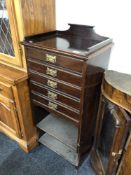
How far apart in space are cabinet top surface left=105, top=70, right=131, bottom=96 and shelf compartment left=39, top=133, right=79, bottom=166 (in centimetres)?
76

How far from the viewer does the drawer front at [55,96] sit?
108 cm

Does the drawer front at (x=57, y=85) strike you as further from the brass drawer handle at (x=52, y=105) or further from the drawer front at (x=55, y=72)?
the brass drawer handle at (x=52, y=105)

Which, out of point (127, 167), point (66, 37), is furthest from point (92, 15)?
point (127, 167)

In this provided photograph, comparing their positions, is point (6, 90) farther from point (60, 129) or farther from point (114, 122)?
point (114, 122)

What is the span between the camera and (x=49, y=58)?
104 centimetres

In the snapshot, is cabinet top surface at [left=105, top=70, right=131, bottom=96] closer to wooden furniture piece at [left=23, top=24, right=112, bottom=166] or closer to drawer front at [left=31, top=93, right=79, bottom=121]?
wooden furniture piece at [left=23, top=24, right=112, bottom=166]

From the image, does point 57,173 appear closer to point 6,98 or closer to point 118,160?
point 118,160

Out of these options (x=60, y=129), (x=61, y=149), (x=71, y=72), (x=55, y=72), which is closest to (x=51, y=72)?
(x=55, y=72)

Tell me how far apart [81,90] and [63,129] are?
659mm

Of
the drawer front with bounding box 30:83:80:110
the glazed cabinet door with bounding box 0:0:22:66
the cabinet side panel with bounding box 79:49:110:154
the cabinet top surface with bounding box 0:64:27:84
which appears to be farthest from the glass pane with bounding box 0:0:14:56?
the cabinet side panel with bounding box 79:49:110:154

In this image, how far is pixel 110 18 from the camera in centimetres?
112

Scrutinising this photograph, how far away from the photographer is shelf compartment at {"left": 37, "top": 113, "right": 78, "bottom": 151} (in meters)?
1.42

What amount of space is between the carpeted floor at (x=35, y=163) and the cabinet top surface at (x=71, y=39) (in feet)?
3.43

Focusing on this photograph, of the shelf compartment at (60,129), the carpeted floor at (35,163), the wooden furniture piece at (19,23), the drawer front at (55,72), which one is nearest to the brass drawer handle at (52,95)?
the drawer front at (55,72)
